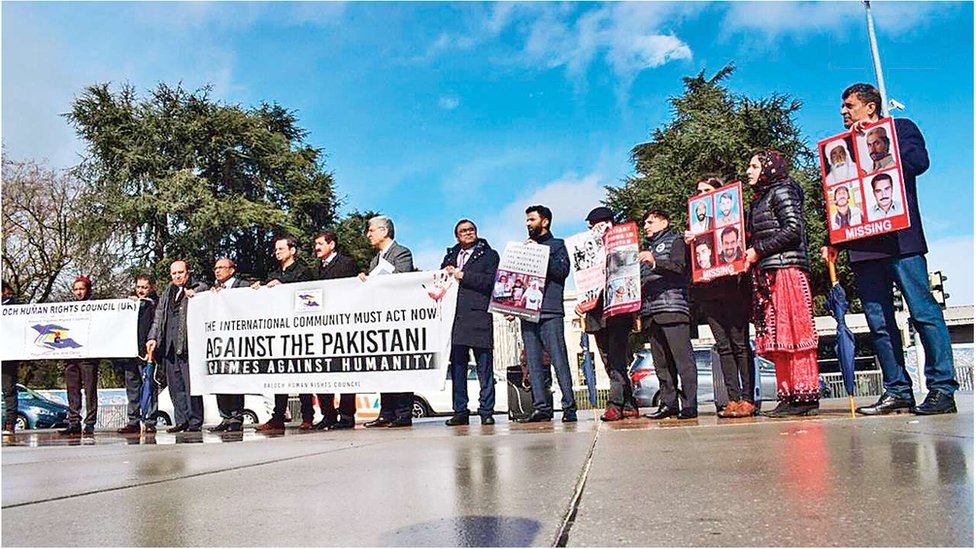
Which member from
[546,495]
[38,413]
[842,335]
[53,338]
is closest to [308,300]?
[53,338]

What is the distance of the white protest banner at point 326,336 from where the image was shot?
341 inches

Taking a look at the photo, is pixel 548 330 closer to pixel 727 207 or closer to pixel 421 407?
pixel 727 207

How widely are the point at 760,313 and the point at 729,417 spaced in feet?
2.80

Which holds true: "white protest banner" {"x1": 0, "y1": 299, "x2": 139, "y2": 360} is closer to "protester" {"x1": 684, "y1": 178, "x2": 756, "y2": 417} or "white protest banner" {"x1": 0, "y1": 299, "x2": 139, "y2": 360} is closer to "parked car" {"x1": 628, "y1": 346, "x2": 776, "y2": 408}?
"protester" {"x1": 684, "y1": 178, "x2": 756, "y2": 417}

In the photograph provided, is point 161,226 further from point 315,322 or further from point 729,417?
point 729,417

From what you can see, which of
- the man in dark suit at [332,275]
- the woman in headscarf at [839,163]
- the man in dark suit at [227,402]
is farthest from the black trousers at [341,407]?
the woman in headscarf at [839,163]

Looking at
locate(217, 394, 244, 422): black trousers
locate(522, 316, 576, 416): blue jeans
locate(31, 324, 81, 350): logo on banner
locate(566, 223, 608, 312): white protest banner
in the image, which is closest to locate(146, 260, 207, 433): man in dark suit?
locate(217, 394, 244, 422): black trousers

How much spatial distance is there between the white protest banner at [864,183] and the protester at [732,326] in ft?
2.81

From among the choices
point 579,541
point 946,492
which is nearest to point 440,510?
point 579,541

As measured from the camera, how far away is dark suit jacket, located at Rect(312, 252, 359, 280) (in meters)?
9.23

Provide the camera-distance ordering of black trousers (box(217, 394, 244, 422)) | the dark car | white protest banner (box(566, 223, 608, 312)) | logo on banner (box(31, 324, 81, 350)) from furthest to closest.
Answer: the dark car → logo on banner (box(31, 324, 81, 350)) → black trousers (box(217, 394, 244, 422)) → white protest banner (box(566, 223, 608, 312))

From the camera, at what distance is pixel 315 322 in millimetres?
9125

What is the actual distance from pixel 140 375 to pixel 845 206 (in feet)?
27.7

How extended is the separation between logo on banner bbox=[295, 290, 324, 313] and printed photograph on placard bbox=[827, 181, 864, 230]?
5367mm
